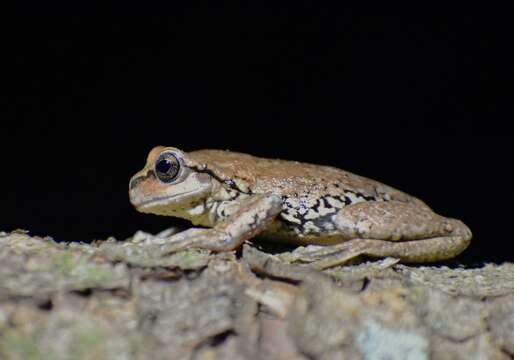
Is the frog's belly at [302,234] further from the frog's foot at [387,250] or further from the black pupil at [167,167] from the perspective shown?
the black pupil at [167,167]

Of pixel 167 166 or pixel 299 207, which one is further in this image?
pixel 167 166

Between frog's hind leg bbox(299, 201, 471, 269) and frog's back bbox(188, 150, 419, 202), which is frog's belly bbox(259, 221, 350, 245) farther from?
frog's back bbox(188, 150, 419, 202)

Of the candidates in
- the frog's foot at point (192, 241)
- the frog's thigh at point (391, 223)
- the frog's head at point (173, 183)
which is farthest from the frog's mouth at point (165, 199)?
the frog's thigh at point (391, 223)

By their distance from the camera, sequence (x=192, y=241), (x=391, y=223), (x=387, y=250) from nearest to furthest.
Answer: (x=192, y=241) → (x=387, y=250) → (x=391, y=223)

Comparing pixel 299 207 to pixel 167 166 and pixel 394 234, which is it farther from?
pixel 167 166

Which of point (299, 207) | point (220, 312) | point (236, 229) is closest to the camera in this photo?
point (220, 312)

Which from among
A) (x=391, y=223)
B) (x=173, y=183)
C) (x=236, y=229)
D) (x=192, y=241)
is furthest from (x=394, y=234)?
(x=173, y=183)

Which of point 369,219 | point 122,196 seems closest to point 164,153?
point 369,219

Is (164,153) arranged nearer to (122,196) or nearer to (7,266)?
(7,266)

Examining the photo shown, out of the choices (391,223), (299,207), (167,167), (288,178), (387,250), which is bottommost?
(387,250)
